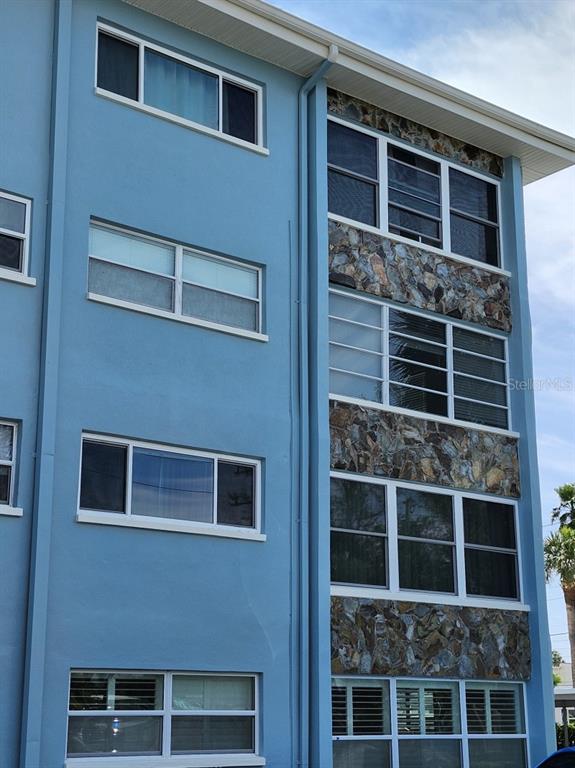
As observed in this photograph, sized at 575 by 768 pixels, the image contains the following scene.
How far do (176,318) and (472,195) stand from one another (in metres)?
6.88

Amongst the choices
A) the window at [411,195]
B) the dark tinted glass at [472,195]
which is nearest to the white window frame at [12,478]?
the window at [411,195]

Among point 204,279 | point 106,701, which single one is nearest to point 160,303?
point 204,279

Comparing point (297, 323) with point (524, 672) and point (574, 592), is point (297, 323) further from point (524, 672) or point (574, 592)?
point (574, 592)

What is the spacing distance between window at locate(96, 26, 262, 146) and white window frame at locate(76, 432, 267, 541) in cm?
461

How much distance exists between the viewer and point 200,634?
14.4 meters

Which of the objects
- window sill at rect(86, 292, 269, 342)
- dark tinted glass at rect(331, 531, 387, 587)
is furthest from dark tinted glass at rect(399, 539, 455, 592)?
window sill at rect(86, 292, 269, 342)

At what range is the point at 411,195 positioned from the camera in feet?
61.6

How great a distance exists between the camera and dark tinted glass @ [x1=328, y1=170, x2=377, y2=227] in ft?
58.3

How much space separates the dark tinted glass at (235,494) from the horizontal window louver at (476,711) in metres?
4.50

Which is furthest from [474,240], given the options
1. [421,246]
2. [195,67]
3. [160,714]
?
[160,714]

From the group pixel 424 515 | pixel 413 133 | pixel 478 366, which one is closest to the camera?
pixel 424 515

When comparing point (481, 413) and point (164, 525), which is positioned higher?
point (481, 413)

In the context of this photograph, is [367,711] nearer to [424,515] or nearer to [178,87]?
[424,515]

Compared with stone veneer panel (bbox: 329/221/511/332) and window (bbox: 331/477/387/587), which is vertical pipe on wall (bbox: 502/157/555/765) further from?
window (bbox: 331/477/387/587)
